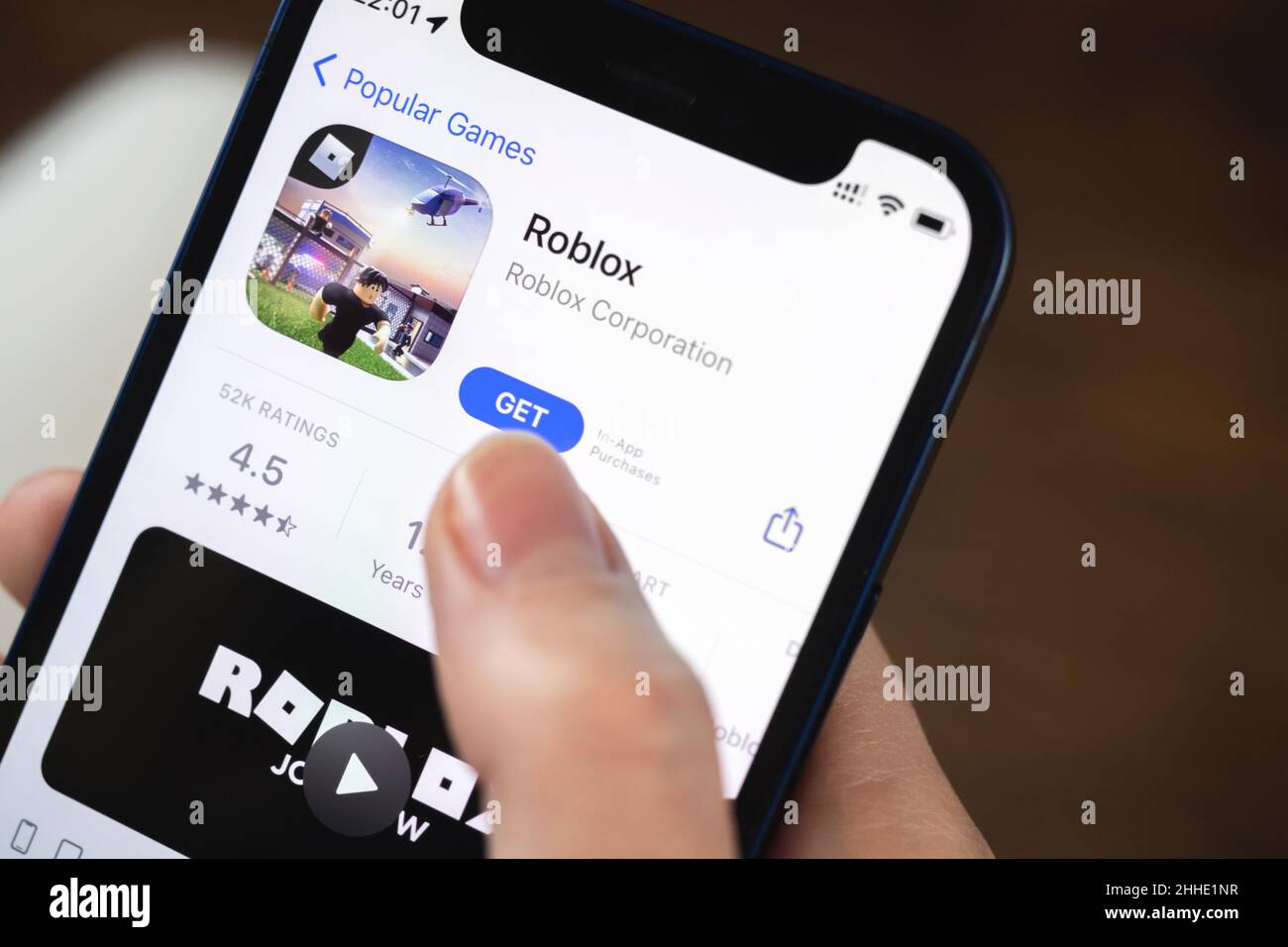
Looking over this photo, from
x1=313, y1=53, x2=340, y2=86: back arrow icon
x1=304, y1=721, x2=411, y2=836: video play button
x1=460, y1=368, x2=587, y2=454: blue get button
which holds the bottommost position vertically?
x1=304, y1=721, x2=411, y2=836: video play button

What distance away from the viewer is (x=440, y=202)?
384mm

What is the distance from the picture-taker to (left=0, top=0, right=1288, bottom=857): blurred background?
0.70m

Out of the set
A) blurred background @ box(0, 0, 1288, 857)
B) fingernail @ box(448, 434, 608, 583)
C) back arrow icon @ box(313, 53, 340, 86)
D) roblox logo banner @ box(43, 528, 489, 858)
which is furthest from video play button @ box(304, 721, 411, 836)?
blurred background @ box(0, 0, 1288, 857)

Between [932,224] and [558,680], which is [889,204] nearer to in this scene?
[932,224]

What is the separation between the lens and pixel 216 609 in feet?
1.27

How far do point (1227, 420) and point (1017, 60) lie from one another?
0.27 meters

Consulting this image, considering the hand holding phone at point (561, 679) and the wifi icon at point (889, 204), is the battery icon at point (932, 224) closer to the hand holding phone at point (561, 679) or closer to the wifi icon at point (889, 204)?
the wifi icon at point (889, 204)

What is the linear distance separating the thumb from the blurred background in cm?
44

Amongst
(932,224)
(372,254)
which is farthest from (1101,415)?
(372,254)


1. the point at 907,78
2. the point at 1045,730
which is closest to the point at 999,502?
the point at 1045,730

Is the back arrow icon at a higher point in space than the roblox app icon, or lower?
higher

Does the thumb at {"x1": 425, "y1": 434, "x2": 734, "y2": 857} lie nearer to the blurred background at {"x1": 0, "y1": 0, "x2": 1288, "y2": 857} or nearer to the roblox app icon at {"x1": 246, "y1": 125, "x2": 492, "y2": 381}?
the roblox app icon at {"x1": 246, "y1": 125, "x2": 492, "y2": 381}

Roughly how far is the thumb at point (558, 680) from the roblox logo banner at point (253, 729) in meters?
0.08

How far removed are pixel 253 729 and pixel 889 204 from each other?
28 centimetres
